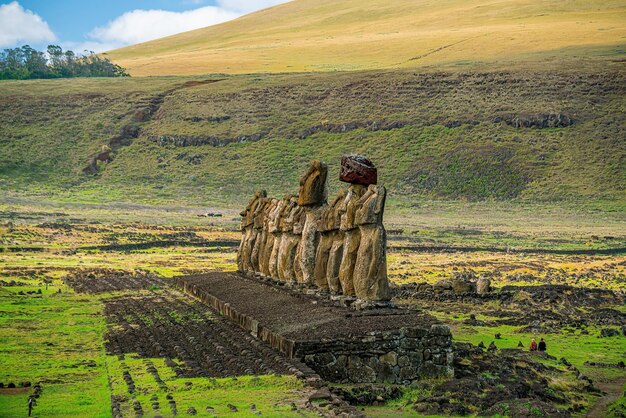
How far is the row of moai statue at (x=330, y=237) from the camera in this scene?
2236 cm

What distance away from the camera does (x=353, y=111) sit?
115625 millimetres

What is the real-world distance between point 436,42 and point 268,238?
412ft

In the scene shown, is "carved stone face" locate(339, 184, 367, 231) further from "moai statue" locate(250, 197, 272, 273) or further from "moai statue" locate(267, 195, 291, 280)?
"moai statue" locate(250, 197, 272, 273)

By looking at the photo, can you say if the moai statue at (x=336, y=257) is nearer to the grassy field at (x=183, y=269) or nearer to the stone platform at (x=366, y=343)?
the stone platform at (x=366, y=343)

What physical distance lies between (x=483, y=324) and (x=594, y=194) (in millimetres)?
65865

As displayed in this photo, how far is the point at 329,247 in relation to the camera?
26000 mm

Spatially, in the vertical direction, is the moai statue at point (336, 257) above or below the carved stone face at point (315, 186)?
below

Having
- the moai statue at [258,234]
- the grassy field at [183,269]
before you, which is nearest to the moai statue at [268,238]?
the moai statue at [258,234]

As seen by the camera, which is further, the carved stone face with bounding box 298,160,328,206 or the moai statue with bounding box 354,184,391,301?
the carved stone face with bounding box 298,160,328,206

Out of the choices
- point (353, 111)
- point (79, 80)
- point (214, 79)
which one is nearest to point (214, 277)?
point (353, 111)

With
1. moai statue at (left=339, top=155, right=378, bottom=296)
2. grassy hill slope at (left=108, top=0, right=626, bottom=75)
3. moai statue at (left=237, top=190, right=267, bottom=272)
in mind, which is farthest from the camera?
grassy hill slope at (left=108, top=0, right=626, bottom=75)

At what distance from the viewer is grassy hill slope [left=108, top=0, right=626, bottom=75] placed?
135500mm

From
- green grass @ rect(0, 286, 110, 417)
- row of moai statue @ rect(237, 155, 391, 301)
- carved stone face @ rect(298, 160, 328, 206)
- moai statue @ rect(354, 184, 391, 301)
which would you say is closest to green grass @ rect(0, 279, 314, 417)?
green grass @ rect(0, 286, 110, 417)

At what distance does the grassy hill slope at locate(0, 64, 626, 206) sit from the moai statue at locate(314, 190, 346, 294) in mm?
68778
